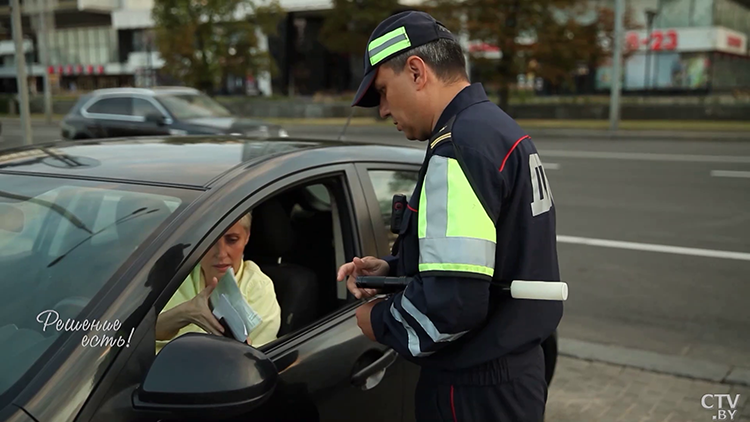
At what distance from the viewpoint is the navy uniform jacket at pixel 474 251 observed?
1.66m

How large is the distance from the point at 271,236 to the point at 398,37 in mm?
1356

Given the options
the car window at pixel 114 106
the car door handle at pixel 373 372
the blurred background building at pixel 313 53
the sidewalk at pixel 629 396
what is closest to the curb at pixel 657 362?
the sidewalk at pixel 629 396

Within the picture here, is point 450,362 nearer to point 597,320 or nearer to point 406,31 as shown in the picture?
point 406,31

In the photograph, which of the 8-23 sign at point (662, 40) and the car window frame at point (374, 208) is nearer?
the car window frame at point (374, 208)

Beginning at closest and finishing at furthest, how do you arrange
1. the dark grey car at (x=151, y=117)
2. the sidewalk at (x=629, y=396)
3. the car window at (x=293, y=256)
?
the car window at (x=293, y=256), the sidewalk at (x=629, y=396), the dark grey car at (x=151, y=117)

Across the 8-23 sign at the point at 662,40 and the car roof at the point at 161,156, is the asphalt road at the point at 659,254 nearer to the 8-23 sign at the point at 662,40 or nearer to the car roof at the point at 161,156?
the car roof at the point at 161,156

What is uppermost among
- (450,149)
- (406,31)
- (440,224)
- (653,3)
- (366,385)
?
(653,3)

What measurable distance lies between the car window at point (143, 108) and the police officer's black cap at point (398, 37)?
12541mm

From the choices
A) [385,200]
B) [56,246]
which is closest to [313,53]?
[385,200]

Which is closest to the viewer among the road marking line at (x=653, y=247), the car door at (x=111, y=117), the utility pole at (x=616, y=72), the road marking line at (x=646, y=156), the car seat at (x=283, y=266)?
the car seat at (x=283, y=266)

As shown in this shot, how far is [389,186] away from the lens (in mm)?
2932

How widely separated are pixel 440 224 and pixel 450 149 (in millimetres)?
192

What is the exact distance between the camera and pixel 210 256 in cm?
231

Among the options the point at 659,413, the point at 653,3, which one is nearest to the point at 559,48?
the point at 653,3
